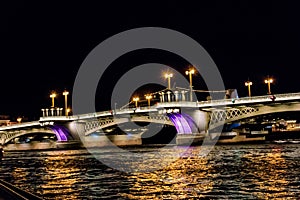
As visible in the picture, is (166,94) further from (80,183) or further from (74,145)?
(80,183)

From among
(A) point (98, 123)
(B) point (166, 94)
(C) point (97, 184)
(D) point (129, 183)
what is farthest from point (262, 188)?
(A) point (98, 123)

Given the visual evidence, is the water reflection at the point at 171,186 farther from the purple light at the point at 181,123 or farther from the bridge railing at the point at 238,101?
the purple light at the point at 181,123

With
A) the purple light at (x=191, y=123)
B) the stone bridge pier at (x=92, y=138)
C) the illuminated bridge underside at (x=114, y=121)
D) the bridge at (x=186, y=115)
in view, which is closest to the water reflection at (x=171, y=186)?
the bridge at (x=186, y=115)

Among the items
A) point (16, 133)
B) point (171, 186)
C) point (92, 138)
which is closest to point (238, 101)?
point (92, 138)

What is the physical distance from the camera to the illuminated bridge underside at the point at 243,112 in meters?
70.7

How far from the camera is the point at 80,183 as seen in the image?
23.5 metres

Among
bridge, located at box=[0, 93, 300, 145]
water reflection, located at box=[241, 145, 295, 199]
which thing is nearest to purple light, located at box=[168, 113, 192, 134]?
bridge, located at box=[0, 93, 300, 145]

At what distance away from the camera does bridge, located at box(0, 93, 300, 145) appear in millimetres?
70838

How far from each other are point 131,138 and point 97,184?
3084 inches

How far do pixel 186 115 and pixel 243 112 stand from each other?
942 cm

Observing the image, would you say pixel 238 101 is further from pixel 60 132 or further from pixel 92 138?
pixel 60 132

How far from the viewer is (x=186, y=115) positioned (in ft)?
259

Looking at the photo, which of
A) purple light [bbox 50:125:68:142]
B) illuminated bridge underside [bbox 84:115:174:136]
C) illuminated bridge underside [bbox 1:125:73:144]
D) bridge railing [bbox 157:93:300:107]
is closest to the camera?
bridge railing [bbox 157:93:300:107]

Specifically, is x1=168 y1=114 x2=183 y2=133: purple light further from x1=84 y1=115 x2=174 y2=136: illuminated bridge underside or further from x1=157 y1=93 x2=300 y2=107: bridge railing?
x1=157 y1=93 x2=300 y2=107: bridge railing
